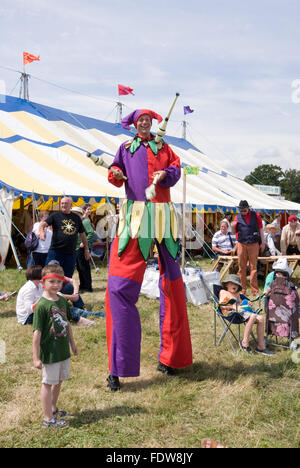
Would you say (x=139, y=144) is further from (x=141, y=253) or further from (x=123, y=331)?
(x=123, y=331)

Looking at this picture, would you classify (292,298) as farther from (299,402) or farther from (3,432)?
(3,432)

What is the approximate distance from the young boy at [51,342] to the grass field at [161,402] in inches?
7.3

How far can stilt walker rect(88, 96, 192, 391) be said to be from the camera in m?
3.26

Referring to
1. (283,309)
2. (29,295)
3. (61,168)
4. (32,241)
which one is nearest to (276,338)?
(283,309)

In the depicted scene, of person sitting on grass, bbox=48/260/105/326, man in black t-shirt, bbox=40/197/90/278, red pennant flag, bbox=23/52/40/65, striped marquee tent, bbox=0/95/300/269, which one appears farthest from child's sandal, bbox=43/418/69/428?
red pennant flag, bbox=23/52/40/65

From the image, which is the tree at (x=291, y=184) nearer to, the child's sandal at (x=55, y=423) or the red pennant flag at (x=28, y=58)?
the red pennant flag at (x=28, y=58)

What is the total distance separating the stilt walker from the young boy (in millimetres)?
572

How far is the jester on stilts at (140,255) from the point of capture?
3.26 metres

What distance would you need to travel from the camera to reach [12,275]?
8125 mm

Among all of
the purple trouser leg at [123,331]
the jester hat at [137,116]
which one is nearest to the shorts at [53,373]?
the purple trouser leg at [123,331]
